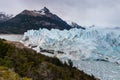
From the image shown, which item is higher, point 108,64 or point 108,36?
point 108,36

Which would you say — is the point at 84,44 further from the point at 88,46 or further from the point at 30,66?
the point at 30,66

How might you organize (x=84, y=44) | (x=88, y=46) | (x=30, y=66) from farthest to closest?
(x=84, y=44)
(x=88, y=46)
(x=30, y=66)

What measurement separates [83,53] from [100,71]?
1387 cm

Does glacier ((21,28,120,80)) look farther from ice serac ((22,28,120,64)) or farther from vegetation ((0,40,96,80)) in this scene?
vegetation ((0,40,96,80))

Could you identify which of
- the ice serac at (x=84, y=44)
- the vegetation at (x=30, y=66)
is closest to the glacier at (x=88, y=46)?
the ice serac at (x=84, y=44)

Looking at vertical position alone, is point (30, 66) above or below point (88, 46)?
below

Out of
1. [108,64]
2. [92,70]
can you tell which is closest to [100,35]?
[108,64]

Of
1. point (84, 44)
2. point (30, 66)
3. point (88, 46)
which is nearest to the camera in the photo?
point (30, 66)

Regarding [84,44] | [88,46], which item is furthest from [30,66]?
[84,44]

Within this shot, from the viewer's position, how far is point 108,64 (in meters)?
69.8

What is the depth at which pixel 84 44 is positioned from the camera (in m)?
71.3

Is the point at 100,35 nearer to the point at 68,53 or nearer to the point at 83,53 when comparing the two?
the point at 83,53

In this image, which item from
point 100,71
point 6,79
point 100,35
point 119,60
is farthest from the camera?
point 100,35

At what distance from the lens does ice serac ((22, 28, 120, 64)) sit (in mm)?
67812
